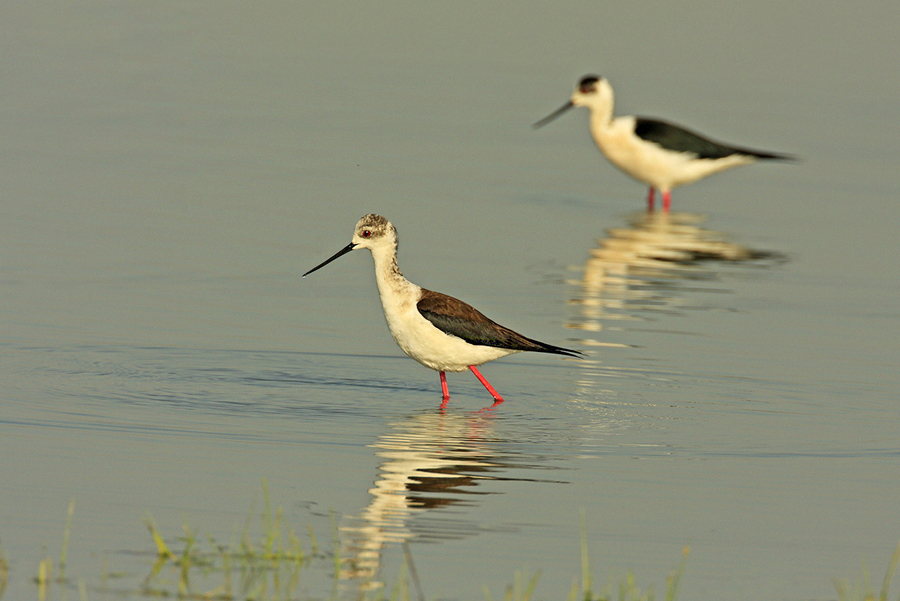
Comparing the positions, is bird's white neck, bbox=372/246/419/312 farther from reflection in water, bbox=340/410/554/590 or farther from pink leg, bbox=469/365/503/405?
reflection in water, bbox=340/410/554/590

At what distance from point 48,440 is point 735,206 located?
1338 centimetres

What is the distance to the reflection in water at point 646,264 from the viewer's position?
493 inches

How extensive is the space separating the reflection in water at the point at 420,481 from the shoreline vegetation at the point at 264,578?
127mm

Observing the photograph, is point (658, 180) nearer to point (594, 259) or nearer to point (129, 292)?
point (594, 259)

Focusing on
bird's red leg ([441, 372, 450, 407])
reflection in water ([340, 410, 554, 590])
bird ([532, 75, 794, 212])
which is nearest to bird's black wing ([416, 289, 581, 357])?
bird's red leg ([441, 372, 450, 407])

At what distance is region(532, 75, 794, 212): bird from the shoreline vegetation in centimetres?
1427

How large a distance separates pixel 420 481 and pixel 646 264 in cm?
790

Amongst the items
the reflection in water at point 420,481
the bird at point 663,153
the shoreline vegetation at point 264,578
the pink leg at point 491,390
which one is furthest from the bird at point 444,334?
the bird at point 663,153

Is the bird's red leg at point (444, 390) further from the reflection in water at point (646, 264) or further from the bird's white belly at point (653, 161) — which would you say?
the bird's white belly at point (653, 161)

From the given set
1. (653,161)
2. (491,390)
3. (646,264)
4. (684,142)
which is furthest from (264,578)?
(684,142)

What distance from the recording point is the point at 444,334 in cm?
982

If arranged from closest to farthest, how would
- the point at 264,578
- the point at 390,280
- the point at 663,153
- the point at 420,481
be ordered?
the point at 264,578
the point at 420,481
the point at 390,280
the point at 663,153

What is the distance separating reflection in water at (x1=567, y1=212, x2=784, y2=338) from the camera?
41.1 feet

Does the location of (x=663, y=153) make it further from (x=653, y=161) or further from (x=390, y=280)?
(x=390, y=280)
